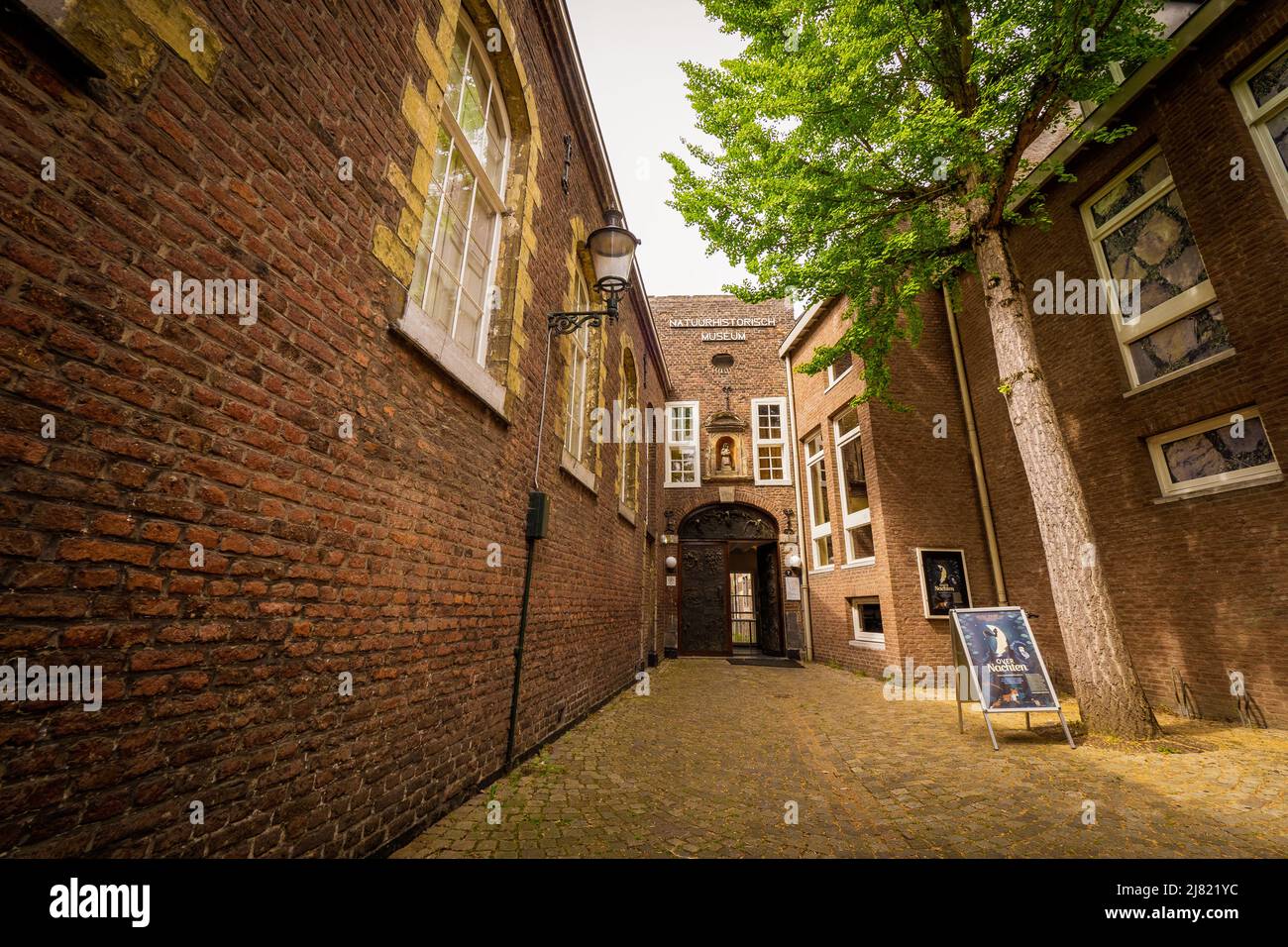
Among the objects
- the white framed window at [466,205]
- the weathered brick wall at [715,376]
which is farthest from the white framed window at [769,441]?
the white framed window at [466,205]

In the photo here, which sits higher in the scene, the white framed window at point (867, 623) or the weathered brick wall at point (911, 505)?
the weathered brick wall at point (911, 505)

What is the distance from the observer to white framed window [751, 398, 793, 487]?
48.0 feet

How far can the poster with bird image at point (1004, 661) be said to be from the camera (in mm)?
5012

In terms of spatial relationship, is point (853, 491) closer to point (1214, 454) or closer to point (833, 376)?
point (833, 376)

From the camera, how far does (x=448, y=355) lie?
3.23 m

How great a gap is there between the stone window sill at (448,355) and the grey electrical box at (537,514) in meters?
0.85

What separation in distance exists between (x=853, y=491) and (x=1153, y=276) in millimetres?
5944

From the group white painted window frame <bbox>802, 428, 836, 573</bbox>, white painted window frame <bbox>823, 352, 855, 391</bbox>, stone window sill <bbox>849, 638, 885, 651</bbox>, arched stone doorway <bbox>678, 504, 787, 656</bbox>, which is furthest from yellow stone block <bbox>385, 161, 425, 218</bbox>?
arched stone doorway <bbox>678, 504, 787, 656</bbox>

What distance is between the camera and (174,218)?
5.46ft

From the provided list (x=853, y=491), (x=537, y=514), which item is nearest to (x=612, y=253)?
(x=537, y=514)

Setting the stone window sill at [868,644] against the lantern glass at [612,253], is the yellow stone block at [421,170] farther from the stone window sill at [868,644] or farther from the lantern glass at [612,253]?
the stone window sill at [868,644]

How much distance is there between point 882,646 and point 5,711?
35.1ft

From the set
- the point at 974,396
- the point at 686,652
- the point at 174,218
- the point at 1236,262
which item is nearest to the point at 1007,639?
the point at 1236,262

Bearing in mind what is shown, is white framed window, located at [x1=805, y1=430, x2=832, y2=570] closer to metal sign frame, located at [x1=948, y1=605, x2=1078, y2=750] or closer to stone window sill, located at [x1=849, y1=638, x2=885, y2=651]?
stone window sill, located at [x1=849, y1=638, x2=885, y2=651]
